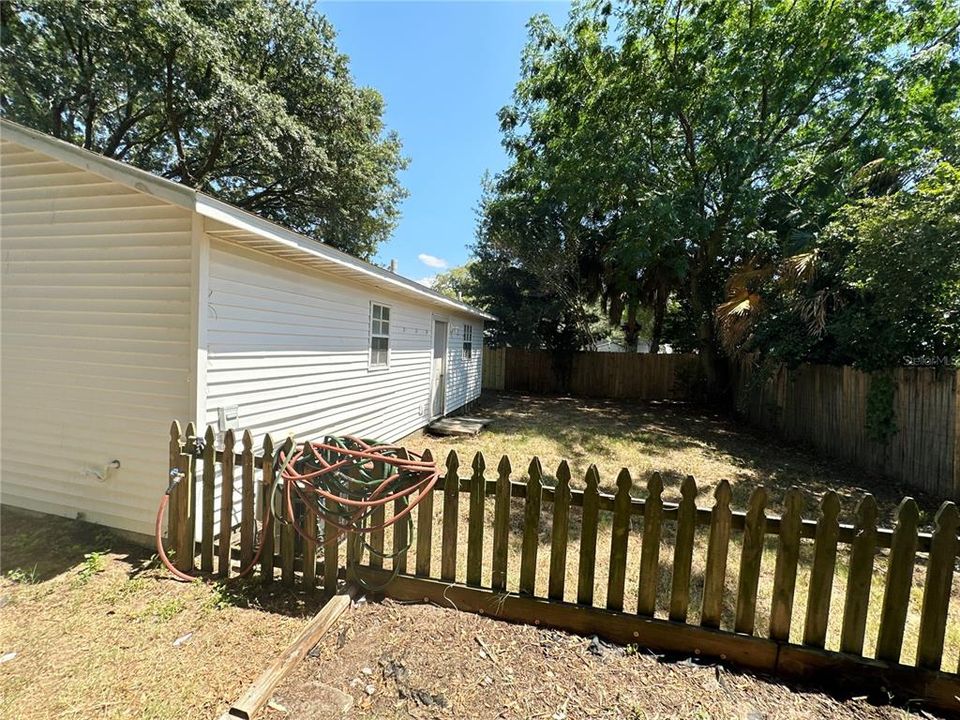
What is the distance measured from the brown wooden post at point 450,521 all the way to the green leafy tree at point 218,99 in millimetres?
11094

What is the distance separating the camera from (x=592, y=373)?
17016 mm

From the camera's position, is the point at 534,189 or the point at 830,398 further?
the point at 534,189

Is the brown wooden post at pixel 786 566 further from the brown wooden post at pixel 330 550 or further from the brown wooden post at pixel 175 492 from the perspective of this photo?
the brown wooden post at pixel 175 492

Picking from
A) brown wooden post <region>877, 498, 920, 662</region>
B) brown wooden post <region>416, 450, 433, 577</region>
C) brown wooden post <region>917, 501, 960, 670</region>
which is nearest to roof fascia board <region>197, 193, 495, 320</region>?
brown wooden post <region>416, 450, 433, 577</region>

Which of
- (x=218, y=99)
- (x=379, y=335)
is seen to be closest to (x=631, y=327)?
(x=379, y=335)

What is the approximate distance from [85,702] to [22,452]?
3.35 meters

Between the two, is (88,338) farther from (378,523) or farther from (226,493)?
(378,523)

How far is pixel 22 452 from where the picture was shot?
160 inches

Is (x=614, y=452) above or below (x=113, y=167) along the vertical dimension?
below

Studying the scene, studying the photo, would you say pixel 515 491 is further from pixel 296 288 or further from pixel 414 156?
pixel 414 156

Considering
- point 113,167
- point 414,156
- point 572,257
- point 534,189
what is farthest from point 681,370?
point 113,167

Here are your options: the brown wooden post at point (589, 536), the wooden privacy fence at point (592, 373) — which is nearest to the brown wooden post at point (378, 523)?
the brown wooden post at point (589, 536)

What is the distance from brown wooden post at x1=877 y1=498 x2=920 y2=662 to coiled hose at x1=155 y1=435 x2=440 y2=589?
244cm

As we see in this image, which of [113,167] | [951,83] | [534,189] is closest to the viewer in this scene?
[113,167]
